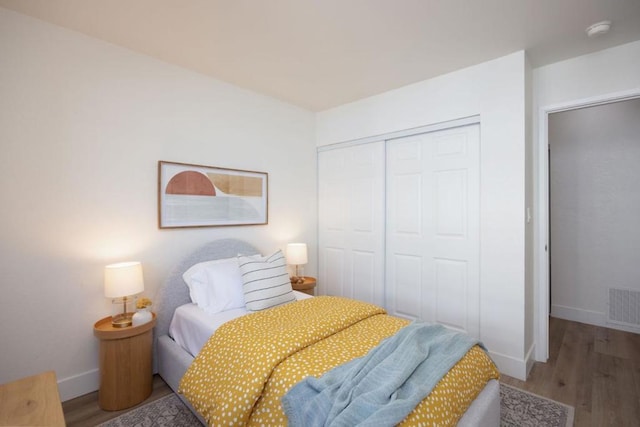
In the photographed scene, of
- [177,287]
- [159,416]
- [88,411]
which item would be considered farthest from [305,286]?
[88,411]

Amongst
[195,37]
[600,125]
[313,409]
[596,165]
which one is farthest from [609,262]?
[195,37]

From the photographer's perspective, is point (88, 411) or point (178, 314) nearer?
point (88, 411)

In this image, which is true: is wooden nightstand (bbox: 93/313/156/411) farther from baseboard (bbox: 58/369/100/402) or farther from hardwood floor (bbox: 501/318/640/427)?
hardwood floor (bbox: 501/318/640/427)

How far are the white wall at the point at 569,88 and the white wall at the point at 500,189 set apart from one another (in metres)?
0.41

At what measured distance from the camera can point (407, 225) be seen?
3113 mm

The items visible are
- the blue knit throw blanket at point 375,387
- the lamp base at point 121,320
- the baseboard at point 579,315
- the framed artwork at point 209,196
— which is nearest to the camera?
the blue knit throw blanket at point 375,387

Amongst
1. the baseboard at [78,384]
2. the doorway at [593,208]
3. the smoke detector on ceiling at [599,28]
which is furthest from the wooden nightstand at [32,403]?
the doorway at [593,208]

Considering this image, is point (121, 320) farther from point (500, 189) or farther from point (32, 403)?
point (500, 189)

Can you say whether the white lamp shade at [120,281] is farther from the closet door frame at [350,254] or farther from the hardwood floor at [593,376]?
the hardwood floor at [593,376]

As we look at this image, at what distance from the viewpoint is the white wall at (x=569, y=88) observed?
2.28 meters

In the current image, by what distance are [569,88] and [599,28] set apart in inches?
21.8

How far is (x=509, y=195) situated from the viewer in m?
2.43

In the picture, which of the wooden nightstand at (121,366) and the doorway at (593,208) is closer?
the wooden nightstand at (121,366)

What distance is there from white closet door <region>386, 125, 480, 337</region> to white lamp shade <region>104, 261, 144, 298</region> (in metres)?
2.35
